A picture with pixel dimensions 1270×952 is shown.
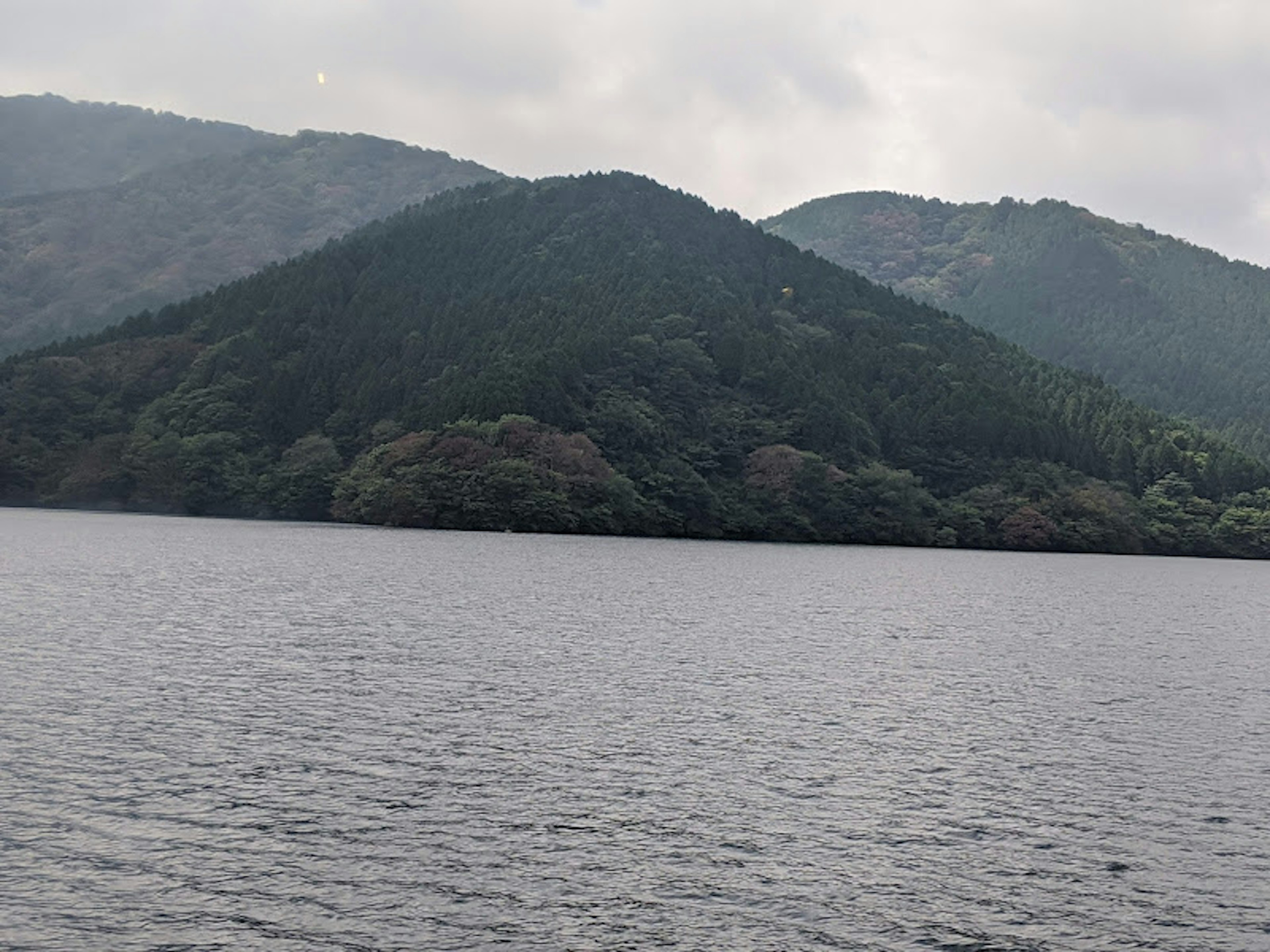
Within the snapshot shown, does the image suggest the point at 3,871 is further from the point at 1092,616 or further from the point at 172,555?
the point at 172,555

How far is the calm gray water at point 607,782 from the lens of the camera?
21844 millimetres

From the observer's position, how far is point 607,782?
1243 inches

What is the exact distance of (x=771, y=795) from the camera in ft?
101

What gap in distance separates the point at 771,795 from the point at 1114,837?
805 cm

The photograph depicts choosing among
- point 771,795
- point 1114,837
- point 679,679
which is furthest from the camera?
point 679,679

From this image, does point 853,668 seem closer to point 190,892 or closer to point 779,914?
point 779,914

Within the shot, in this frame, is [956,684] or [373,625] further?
[373,625]

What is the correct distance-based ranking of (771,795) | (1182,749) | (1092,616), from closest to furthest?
1. (771,795)
2. (1182,749)
3. (1092,616)

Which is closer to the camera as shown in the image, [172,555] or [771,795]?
[771,795]

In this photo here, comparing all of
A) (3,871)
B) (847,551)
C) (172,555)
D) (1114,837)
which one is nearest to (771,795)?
(1114,837)

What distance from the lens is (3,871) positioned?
888 inches

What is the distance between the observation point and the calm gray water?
2184 cm

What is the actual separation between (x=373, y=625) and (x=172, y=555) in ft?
164

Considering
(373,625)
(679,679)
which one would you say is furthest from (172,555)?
(679,679)
